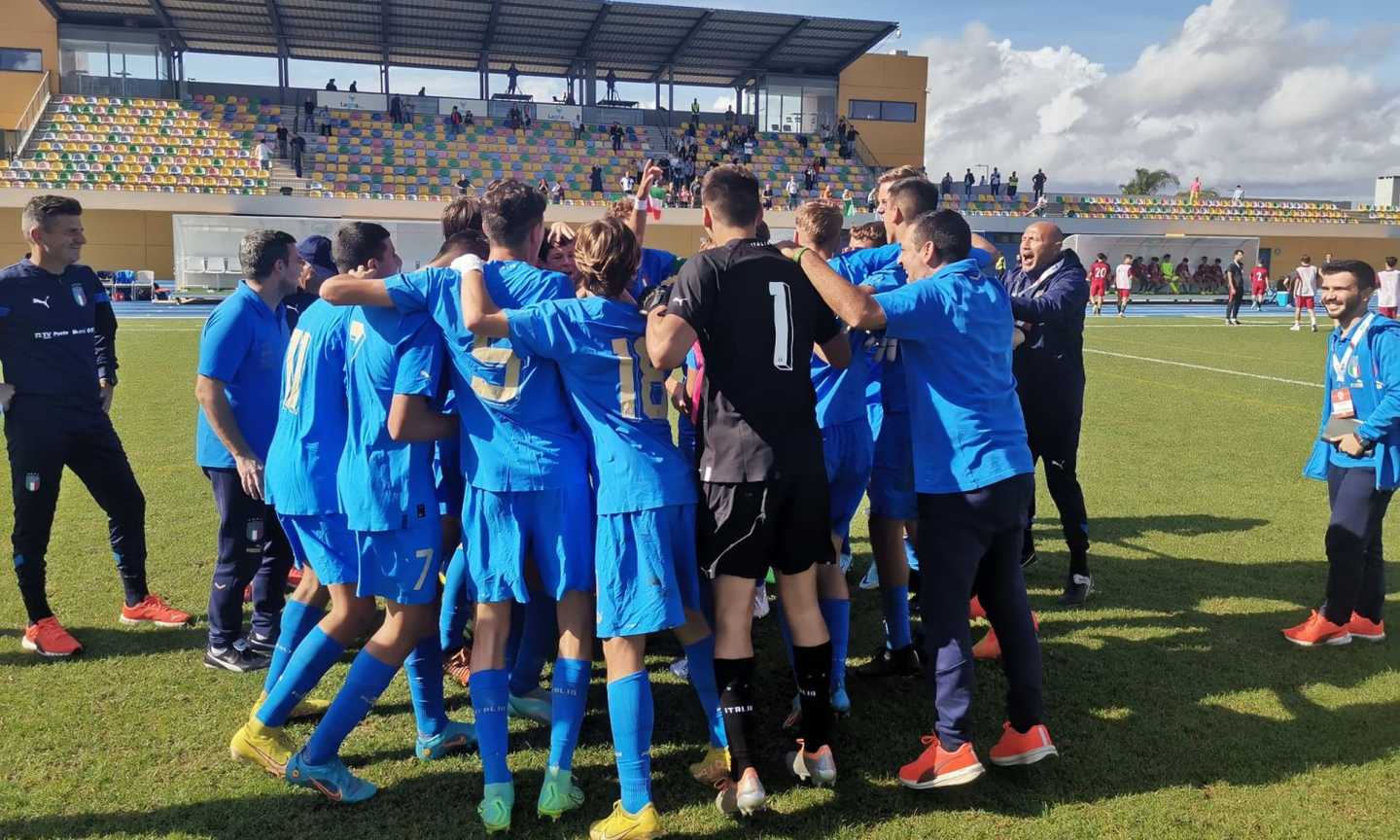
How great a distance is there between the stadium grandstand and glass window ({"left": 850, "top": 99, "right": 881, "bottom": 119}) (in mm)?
115

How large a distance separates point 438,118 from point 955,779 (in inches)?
1669

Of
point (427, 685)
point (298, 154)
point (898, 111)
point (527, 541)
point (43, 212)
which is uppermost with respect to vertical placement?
point (898, 111)

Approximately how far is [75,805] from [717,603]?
231cm

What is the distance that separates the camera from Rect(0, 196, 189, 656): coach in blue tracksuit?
188 inches

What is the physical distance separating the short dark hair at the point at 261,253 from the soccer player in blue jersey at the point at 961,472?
2486 mm

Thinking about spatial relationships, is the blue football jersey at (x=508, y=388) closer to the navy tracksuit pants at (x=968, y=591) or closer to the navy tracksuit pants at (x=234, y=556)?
the navy tracksuit pants at (x=968, y=591)

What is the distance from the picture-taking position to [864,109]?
4803 centimetres

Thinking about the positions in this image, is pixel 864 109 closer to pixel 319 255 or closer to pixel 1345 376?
pixel 1345 376

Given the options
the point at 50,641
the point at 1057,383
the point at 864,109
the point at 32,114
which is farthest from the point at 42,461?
the point at 864,109

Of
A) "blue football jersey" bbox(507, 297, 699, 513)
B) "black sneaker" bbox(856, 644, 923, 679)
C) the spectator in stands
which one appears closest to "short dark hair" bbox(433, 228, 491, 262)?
"blue football jersey" bbox(507, 297, 699, 513)

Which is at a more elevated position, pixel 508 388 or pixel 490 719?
pixel 508 388

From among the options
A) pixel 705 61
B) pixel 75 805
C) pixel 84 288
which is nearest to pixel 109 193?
pixel 705 61

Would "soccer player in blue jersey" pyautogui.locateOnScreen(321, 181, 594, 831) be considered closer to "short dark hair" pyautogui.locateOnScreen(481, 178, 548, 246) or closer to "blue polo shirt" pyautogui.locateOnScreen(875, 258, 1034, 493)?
"short dark hair" pyautogui.locateOnScreen(481, 178, 548, 246)

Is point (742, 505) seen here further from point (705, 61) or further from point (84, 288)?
point (705, 61)
